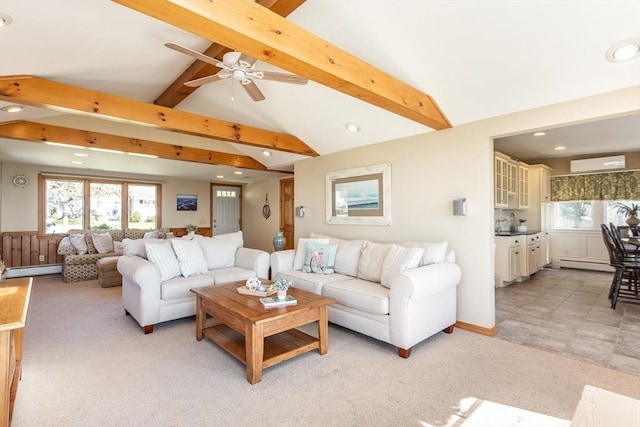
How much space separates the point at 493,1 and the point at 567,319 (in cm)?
354

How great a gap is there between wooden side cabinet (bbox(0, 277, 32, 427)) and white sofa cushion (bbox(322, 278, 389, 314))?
7.79 feet

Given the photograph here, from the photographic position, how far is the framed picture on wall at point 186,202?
27.6ft

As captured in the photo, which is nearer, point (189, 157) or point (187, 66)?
point (187, 66)

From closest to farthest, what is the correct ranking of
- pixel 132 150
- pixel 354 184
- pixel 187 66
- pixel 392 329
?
pixel 392 329 < pixel 187 66 < pixel 354 184 < pixel 132 150

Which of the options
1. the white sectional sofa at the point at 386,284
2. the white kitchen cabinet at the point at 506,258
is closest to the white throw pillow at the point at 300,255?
the white sectional sofa at the point at 386,284

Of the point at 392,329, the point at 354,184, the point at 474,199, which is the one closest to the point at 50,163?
the point at 354,184

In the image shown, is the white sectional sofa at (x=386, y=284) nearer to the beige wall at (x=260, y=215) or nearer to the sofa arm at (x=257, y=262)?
the sofa arm at (x=257, y=262)

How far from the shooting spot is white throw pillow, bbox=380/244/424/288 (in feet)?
10.3

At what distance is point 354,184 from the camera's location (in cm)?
462

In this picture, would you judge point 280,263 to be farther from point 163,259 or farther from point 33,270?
point 33,270

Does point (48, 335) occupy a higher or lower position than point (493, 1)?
lower

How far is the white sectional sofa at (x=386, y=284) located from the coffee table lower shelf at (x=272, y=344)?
0.55m

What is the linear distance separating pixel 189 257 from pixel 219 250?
1.85ft

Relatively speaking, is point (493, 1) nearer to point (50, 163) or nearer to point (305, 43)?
point (305, 43)
